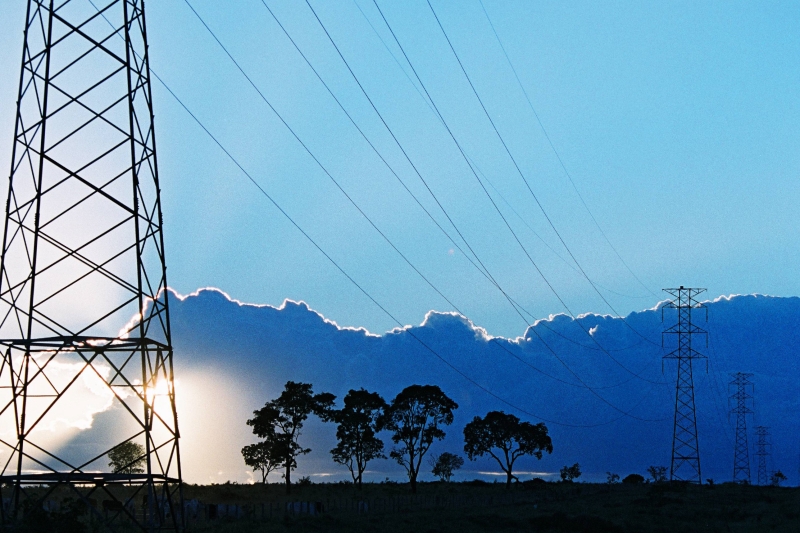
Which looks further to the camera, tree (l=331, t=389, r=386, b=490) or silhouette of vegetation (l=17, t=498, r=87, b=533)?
tree (l=331, t=389, r=386, b=490)

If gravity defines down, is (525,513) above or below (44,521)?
below

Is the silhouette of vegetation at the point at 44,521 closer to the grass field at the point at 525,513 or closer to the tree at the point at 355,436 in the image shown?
the grass field at the point at 525,513

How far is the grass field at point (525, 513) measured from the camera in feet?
173

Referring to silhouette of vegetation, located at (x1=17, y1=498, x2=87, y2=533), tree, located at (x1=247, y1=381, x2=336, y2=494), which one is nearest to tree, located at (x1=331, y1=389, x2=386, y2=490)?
tree, located at (x1=247, y1=381, x2=336, y2=494)

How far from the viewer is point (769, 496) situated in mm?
85062

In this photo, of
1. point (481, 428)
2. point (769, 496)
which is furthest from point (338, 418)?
point (769, 496)

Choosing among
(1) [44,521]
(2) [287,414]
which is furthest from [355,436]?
(1) [44,521]

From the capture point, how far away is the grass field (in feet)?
173

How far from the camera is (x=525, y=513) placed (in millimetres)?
66562

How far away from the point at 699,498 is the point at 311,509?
1518 inches

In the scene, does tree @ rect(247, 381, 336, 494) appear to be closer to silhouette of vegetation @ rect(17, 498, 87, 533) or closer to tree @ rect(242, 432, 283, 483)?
tree @ rect(242, 432, 283, 483)

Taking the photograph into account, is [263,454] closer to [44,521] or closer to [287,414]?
[287,414]

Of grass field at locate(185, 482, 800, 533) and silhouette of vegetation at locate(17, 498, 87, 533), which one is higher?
silhouette of vegetation at locate(17, 498, 87, 533)

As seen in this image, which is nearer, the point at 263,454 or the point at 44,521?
the point at 44,521
